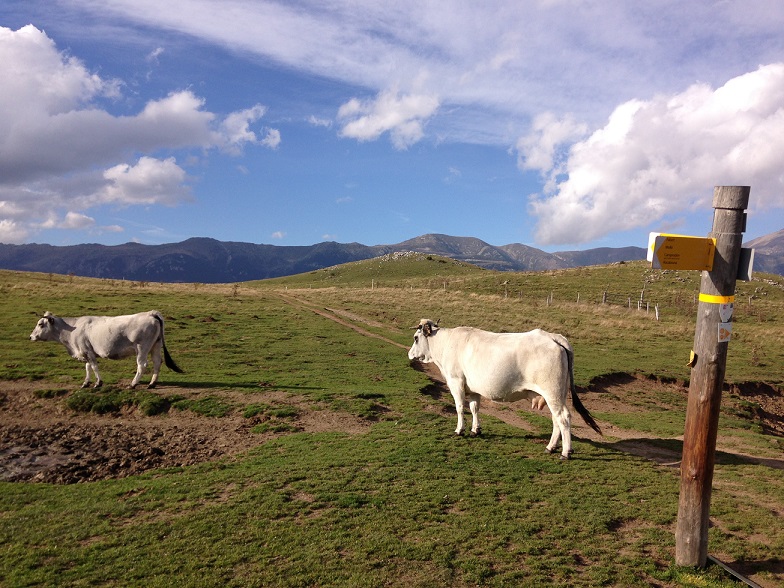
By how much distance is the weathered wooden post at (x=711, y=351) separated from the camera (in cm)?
646

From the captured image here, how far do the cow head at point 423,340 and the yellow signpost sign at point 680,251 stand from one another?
31.1ft

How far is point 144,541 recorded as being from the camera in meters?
8.25

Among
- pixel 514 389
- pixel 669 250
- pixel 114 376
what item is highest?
pixel 669 250

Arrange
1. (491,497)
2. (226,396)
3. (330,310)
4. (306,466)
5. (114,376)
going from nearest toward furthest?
1. (491,497)
2. (306,466)
3. (226,396)
4. (114,376)
5. (330,310)

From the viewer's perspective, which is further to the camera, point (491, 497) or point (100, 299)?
point (100, 299)

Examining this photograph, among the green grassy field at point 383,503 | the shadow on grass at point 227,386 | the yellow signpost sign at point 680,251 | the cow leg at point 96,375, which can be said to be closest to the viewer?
the yellow signpost sign at point 680,251

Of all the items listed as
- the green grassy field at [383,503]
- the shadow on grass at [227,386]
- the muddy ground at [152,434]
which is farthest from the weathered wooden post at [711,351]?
→ the shadow on grass at [227,386]

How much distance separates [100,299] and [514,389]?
133 feet

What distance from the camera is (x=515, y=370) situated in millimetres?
12430

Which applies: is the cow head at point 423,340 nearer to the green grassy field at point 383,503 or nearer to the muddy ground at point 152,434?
the green grassy field at point 383,503

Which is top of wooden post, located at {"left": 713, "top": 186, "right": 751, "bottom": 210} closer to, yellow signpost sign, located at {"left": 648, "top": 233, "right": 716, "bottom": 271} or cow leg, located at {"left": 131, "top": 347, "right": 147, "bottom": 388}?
yellow signpost sign, located at {"left": 648, "top": 233, "right": 716, "bottom": 271}

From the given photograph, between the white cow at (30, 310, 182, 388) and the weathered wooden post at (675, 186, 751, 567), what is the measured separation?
59.1 ft

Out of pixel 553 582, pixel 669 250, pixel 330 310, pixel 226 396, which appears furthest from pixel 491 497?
pixel 330 310

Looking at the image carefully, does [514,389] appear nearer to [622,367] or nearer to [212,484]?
[212,484]
